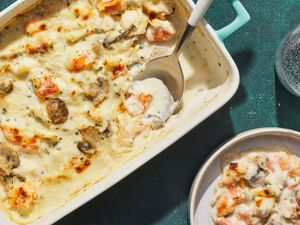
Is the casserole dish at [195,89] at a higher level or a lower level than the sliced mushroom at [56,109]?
lower

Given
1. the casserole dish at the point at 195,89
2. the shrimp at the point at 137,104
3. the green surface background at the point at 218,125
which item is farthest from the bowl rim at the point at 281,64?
the shrimp at the point at 137,104

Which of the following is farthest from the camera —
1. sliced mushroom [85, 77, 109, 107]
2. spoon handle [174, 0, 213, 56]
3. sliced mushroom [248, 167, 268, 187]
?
sliced mushroom [248, 167, 268, 187]

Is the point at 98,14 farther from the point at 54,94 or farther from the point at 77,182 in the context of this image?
the point at 77,182

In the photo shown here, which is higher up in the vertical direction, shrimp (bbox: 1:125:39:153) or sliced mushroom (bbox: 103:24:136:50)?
sliced mushroom (bbox: 103:24:136:50)

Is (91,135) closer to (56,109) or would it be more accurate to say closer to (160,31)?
(56,109)

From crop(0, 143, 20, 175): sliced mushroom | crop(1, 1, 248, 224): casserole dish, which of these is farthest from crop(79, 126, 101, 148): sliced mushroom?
crop(0, 143, 20, 175): sliced mushroom

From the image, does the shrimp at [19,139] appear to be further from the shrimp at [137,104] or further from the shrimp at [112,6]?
the shrimp at [112,6]

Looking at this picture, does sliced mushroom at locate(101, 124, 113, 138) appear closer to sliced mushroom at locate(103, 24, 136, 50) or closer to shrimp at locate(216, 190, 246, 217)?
sliced mushroom at locate(103, 24, 136, 50)
